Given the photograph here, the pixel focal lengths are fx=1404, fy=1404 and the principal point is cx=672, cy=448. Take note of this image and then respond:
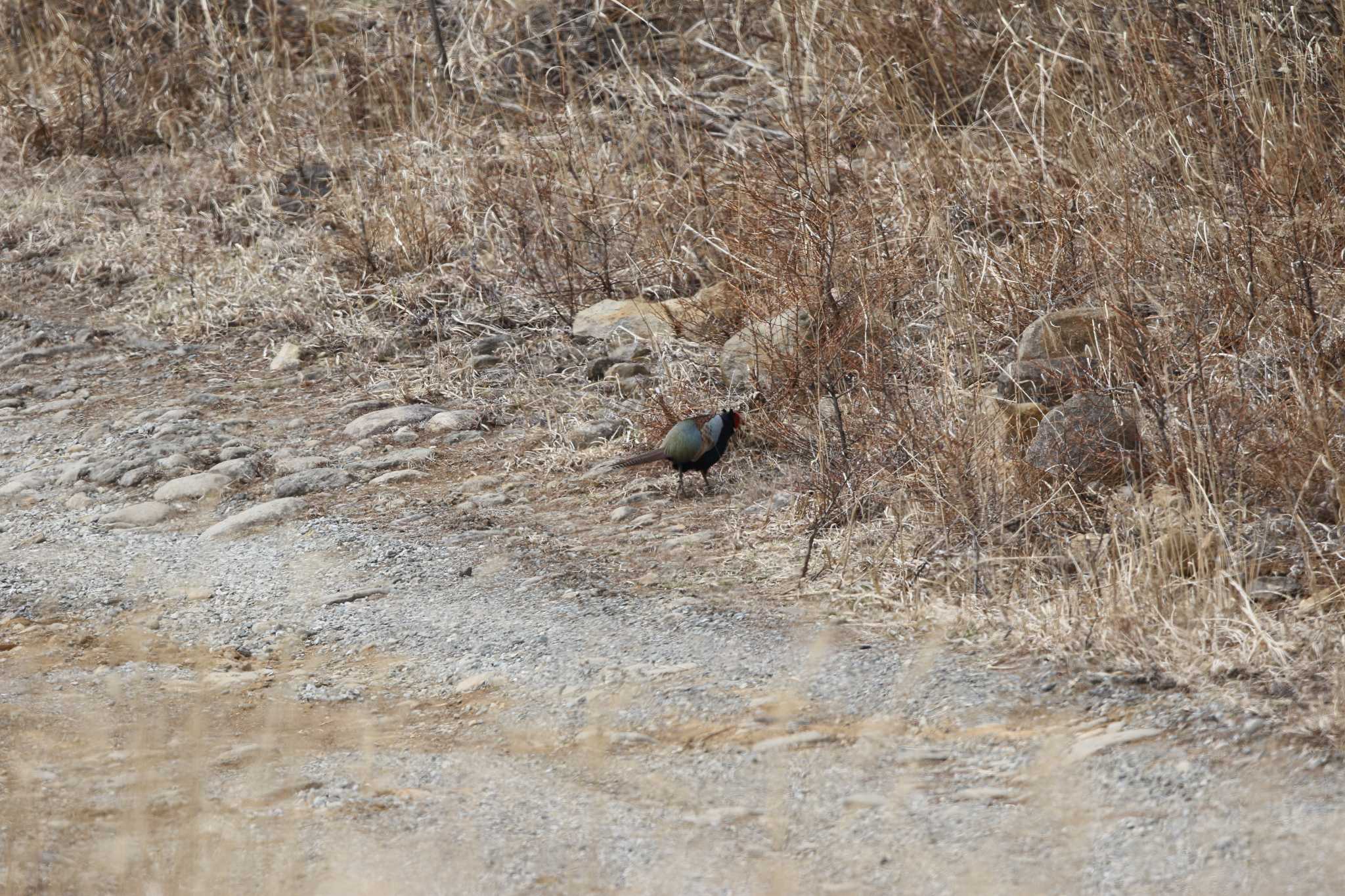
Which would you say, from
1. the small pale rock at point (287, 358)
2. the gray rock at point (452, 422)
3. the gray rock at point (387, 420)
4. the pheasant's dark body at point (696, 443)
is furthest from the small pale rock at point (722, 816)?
the small pale rock at point (287, 358)

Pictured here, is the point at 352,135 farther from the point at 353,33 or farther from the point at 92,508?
the point at 92,508

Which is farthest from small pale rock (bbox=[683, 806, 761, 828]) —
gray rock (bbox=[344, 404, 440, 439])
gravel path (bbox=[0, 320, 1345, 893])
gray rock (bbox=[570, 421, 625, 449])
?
gray rock (bbox=[344, 404, 440, 439])

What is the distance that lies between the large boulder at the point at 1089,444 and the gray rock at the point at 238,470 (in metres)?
2.63

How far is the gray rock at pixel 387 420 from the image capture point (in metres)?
5.24

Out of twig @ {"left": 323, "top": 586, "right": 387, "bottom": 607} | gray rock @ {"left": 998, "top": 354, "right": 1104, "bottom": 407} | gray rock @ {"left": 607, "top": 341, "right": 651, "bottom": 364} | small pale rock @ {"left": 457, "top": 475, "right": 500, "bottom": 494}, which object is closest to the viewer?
twig @ {"left": 323, "top": 586, "right": 387, "bottom": 607}

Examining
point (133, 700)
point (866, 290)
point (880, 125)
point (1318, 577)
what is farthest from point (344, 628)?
point (880, 125)

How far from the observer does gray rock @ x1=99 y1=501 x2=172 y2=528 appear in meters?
4.54

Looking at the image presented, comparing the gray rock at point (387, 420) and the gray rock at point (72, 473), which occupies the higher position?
the gray rock at point (72, 473)

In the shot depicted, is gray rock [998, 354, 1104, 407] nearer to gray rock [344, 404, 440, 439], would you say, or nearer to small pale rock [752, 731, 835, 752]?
small pale rock [752, 731, 835, 752]

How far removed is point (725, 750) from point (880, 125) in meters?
4.10

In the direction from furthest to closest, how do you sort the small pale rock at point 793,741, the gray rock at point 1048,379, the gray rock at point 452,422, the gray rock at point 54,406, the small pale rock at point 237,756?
the gray rock at point 54,406, the gray rock at point 452,422, the gray rock at point 1048,379, the small pale rock at point 237,756, the small pale rock at point 793,741

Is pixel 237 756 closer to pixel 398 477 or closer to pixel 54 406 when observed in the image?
pixel 398 477

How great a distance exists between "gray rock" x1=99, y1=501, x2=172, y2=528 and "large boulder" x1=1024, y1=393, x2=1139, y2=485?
275cm

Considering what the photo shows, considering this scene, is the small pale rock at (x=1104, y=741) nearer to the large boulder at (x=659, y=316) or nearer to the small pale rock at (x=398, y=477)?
the small pale rock at (x=398, y=477)
